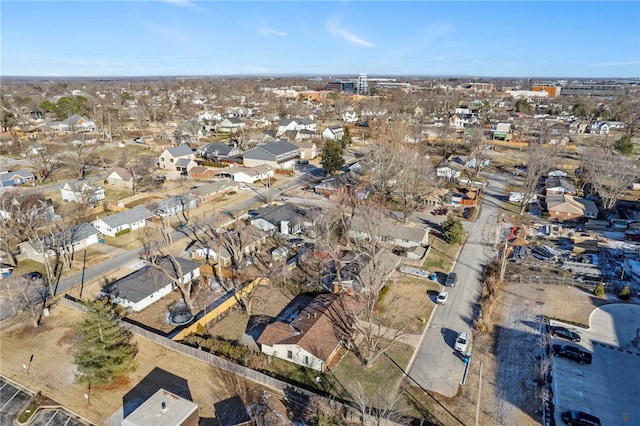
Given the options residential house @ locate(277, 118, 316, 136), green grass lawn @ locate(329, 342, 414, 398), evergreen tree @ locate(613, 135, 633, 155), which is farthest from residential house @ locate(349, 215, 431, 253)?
residential house @ locate(277, 118, 316, 136)

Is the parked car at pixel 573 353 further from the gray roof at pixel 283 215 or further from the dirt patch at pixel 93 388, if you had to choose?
the gray roof at pixel 283 215

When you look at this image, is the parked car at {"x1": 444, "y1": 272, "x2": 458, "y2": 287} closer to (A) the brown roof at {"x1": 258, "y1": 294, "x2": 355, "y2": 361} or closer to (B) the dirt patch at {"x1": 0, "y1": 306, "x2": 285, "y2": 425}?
(A) the brown roof at {"x1": 258, "y1": 294, "x2": 355, "y2": 361}

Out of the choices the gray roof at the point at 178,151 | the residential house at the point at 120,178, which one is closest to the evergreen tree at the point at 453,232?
the residential house at the point at 120,178

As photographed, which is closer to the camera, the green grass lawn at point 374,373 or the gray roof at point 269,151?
the green grass lawn at point 374,373

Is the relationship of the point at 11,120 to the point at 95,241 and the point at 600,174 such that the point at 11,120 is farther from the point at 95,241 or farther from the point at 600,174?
the point at 600,174

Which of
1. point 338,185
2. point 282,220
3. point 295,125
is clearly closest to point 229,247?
point 282,220

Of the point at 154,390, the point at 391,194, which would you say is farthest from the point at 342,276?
the point at 391,194
